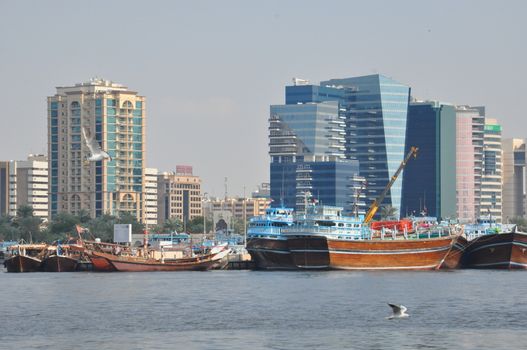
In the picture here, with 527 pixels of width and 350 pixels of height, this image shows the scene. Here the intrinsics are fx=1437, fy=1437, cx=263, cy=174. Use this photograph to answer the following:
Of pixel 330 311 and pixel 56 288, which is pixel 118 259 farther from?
pixel 330 311

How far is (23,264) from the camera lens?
Answer: 627 ft

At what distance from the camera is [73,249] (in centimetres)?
19612

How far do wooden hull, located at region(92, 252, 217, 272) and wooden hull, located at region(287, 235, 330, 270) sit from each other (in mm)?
16111

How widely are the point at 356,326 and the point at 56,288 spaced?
5347cm

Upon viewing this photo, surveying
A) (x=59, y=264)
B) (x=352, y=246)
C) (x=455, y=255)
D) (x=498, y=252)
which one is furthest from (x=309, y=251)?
(x=59, y=264)

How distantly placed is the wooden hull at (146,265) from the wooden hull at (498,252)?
115 ft

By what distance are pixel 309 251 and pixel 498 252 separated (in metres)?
26.4

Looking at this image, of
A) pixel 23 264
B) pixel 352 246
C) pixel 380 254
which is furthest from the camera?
pixel 23 264

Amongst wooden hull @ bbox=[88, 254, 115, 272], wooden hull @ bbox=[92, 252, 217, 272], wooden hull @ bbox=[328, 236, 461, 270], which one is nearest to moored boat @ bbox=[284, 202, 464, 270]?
wooden hull @ bbox=[328, 236, 461, 270]

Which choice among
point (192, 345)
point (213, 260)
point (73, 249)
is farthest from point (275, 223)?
point (192, 345)

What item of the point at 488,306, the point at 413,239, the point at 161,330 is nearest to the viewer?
the point at 161,330

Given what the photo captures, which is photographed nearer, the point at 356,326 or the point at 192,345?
the point at 192,345

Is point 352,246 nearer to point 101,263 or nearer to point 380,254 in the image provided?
point 380,254

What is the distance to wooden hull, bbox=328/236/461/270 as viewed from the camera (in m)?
171
